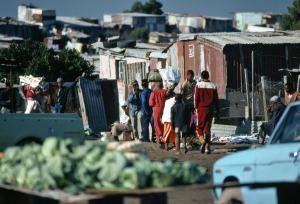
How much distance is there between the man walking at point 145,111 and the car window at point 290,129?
11.2 m

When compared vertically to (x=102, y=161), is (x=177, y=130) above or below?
below

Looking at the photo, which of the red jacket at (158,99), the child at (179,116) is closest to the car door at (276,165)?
the child at (179,116)

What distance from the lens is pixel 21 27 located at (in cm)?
9006

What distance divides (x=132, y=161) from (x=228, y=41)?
797 inches

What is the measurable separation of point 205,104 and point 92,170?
11.3 m

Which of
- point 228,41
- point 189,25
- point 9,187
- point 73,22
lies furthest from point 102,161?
point 189,25

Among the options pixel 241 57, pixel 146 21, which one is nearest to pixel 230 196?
pixel 241 57

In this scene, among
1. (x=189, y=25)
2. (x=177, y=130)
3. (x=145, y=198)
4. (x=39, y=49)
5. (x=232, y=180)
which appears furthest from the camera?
(x=189, y=25)

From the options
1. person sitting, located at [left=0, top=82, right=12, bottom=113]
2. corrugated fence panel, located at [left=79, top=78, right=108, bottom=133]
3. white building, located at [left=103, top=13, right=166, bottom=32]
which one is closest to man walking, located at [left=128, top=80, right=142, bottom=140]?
person sitting, located at [left=0, top=82, right=12, bottom=113]

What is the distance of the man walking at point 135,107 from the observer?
72.9 ft

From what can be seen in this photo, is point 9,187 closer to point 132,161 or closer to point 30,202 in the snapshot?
point 30,202

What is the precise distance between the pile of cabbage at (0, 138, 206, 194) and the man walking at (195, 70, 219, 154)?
10.7m

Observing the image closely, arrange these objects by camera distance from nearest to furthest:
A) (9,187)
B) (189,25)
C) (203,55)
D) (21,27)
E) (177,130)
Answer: (9,187)
(177,130)
(203,55)
(21,27)
(189,25)

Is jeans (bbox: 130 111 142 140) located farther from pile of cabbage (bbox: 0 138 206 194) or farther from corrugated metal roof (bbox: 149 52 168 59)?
pile of cabbage (bbox: 0 138 206 194)
